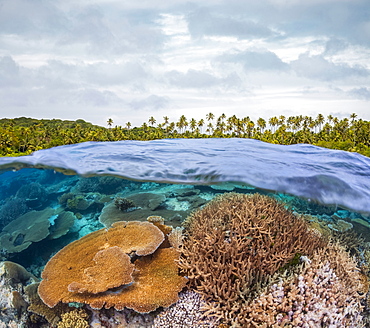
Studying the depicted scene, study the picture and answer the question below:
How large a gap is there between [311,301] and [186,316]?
2.27 metres

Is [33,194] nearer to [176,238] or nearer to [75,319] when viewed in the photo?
[75,319]

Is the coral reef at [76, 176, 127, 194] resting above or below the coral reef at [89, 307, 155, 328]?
above

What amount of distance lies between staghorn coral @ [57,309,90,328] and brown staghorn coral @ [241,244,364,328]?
3068mm

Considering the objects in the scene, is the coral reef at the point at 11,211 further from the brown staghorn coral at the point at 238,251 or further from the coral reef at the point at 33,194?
the brown staghorn coral at the point at 238,251

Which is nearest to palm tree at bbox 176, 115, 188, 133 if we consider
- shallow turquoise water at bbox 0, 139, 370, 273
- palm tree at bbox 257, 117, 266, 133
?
palm tree at bbox 257, 117, 266, 133

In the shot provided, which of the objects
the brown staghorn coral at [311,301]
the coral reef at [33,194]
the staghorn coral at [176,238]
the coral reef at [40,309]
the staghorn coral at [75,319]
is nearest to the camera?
the brown staghorn coral at [311,301]

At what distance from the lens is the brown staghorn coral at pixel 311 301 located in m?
4.48

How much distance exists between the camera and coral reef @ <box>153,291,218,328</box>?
4.67m

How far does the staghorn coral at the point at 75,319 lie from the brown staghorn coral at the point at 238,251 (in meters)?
2.22

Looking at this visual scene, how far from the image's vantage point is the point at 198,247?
5.47 m

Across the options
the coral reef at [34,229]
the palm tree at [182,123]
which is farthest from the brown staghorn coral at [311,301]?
the palm tree at [182,123]

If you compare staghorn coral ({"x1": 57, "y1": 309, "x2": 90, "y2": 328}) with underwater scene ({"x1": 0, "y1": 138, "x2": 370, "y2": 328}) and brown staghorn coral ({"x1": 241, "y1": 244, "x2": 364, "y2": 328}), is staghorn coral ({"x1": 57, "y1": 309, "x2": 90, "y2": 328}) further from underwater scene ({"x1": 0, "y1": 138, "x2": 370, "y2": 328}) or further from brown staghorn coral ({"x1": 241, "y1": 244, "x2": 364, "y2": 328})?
brown staghorn coral ({"x1": 241, "y1": 244, "x2": 364, "y2": 328})

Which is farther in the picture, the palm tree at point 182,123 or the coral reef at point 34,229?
the palm tree at point 182,123

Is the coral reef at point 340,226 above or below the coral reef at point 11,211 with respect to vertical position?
above
